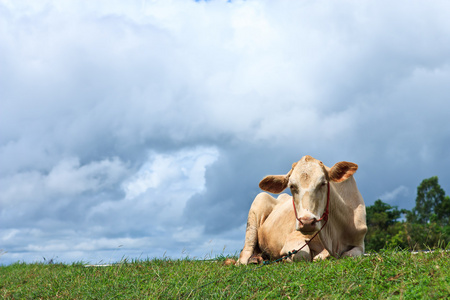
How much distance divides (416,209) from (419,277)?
51.0 metres

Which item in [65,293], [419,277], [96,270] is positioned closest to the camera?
[419,277]

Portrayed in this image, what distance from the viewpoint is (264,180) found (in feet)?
29.2

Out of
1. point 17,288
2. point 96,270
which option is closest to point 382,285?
point 96,270

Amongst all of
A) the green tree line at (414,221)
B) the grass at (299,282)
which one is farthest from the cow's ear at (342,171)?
the green tree line at (414,221)

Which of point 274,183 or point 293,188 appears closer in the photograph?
point 293,188

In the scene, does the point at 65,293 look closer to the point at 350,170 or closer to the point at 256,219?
the point at 256,219

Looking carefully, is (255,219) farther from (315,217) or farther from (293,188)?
(315,217)

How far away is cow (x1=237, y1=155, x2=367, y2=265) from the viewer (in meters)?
7.82

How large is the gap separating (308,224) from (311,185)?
79 cm

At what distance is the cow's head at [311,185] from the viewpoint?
7.50 meters

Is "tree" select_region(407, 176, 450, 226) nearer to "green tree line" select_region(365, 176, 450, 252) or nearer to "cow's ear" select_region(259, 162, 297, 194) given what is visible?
"green tree line" select_region(365, 176, 450, 252)

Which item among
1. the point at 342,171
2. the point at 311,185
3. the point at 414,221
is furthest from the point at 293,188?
the point at 414,221

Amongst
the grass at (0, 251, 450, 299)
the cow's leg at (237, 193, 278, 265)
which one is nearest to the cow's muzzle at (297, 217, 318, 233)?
the grass at (0, 251, 450, 299)

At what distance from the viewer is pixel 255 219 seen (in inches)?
452
